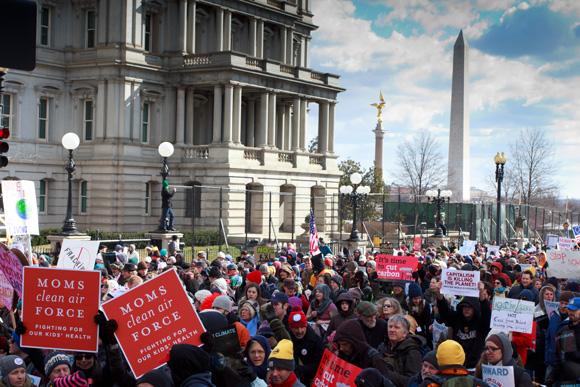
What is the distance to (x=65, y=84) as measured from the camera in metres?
42.9

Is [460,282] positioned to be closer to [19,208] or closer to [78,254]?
[78,254]

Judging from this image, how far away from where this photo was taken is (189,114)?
45.8 metres

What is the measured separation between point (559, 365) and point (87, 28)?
39.2 metres

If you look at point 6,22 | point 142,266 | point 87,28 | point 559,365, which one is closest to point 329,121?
point 87,28

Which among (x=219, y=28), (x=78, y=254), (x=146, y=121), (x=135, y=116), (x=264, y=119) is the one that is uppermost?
(x=219, y=28)

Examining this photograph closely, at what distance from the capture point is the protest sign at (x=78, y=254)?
1221 centimetres

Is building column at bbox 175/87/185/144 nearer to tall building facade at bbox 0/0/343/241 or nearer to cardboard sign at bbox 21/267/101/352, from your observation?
tall building facade at bbox 0/0/343/241

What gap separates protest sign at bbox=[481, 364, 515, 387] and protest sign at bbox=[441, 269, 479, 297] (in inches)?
122

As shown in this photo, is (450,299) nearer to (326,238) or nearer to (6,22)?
(6,22)

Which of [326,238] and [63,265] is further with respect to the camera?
[326,238]

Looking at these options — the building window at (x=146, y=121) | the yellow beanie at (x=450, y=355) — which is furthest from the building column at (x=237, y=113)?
the yellow beanie at (x=450, y=355)

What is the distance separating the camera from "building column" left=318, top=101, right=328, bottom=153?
167 ft

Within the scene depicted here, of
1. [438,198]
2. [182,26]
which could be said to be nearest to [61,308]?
Answer: [438,198]

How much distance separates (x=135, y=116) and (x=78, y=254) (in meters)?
31.6
